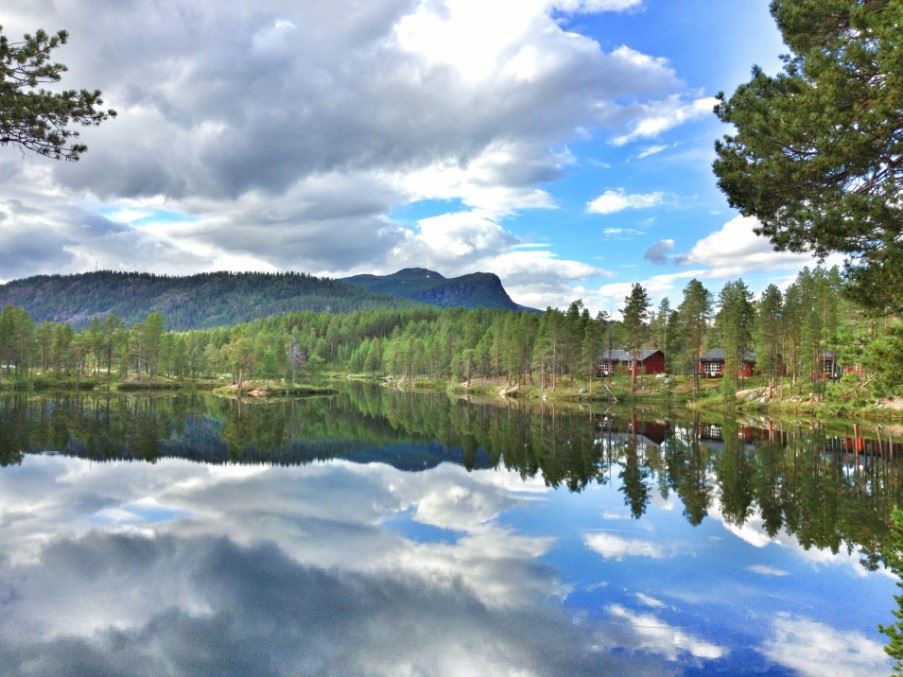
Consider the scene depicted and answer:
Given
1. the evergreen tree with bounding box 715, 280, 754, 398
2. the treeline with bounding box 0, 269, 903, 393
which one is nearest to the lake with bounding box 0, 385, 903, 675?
the treeline with bounding box 0, 269, 903, 393

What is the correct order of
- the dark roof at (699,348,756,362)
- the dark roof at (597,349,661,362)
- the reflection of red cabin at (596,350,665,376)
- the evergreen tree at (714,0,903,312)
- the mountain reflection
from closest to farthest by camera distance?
the evergreen tree at (714,0,903,312), the mountain reflection, the dark roof at (699,348,756,362), the reflection of red cabin at (596,350,665,376), the dark roof at (597,349,661,362)

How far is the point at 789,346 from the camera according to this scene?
2931 inches

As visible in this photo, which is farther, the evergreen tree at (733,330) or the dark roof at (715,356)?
the dark roof at (715,356)

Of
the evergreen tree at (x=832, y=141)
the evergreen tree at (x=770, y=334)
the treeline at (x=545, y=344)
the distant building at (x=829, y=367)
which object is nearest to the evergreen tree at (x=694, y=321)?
the treeline at (x=545, y=344)

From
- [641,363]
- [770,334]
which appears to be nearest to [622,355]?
[641,363]

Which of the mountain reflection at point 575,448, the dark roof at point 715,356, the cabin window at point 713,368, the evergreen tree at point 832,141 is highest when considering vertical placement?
the evergreen tree at point 832,141

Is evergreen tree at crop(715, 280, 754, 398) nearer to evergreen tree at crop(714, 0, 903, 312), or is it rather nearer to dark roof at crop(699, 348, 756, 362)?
dark roof at crop(699, 348, 756, 362)

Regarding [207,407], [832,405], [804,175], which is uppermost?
[804,175]

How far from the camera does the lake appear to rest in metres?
11.8

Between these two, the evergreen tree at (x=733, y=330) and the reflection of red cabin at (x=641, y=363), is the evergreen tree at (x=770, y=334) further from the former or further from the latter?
the reflection of red cabin at (x=641, y=363)

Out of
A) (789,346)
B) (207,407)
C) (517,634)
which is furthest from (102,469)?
(789,346)

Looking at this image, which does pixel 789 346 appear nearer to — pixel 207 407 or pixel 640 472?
pixel 640 472

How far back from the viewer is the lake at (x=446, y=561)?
11844mm

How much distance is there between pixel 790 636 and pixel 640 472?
20284mm
